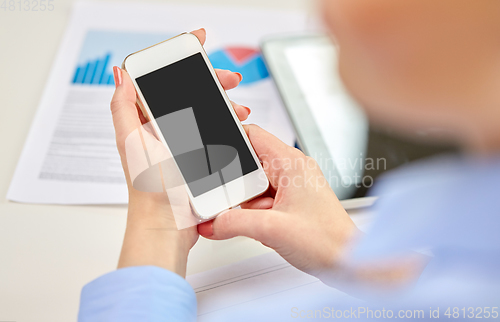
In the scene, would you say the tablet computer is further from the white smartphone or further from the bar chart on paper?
the bar chart on paper

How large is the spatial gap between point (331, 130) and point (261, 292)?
25 centimetres

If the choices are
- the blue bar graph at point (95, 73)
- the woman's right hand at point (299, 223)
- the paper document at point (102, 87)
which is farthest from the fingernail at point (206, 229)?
the blue bar graph at point (95, 73)

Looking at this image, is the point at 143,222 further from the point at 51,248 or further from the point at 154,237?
the point at 51,248

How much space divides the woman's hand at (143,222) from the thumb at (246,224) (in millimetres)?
45

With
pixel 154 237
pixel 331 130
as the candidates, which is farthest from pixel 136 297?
pixel 331 130

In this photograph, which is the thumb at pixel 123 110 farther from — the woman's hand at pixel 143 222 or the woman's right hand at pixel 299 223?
the woman's right hand at pixel 299 223

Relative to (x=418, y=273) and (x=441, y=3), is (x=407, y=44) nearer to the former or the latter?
(x=441, y=3)

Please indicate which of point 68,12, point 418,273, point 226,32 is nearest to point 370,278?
point 418,273

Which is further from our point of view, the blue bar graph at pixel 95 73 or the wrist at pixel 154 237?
the blue bar graph at pixel 95 73

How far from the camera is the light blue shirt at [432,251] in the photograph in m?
0.27

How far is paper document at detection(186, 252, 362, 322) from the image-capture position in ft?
1.27

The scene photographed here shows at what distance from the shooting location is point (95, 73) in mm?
595

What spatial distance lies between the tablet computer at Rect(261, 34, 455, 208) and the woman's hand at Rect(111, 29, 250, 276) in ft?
0.67

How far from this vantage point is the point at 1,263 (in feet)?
1.35
